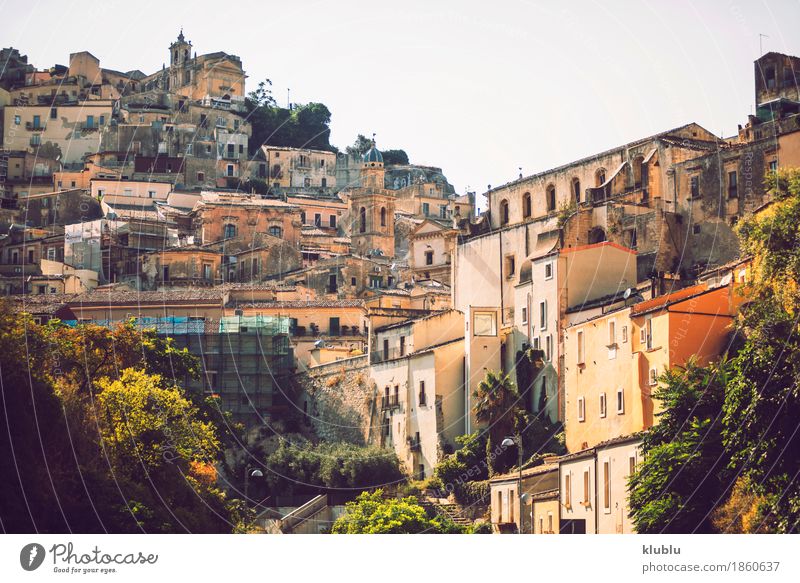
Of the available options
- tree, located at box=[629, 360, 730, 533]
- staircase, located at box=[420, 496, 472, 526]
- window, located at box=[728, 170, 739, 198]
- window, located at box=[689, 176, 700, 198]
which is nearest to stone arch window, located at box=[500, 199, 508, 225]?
window, located at box=[689, 176, 700, 198]

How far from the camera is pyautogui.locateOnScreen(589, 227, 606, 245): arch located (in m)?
56.0

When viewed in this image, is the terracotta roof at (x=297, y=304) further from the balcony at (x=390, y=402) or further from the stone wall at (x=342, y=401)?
the balcony at (x=390, y=402)

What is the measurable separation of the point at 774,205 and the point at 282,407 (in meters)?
26.8

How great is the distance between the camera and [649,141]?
189 feet

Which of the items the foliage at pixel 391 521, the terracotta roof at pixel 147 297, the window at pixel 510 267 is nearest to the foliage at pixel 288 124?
the terracotta roof at pixel 147 297

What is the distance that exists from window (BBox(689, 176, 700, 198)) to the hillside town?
75 mm

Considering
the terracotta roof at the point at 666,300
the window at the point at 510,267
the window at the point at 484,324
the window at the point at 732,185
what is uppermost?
the window at the point at 732,185

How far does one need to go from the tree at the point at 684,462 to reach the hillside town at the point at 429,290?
1004 millimetres

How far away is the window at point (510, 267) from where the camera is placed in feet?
190

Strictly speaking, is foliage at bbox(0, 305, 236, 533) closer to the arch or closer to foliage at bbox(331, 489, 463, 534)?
foliage at bbox(331, 489, 463, 534)

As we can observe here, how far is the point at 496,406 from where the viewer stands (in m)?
50.8
